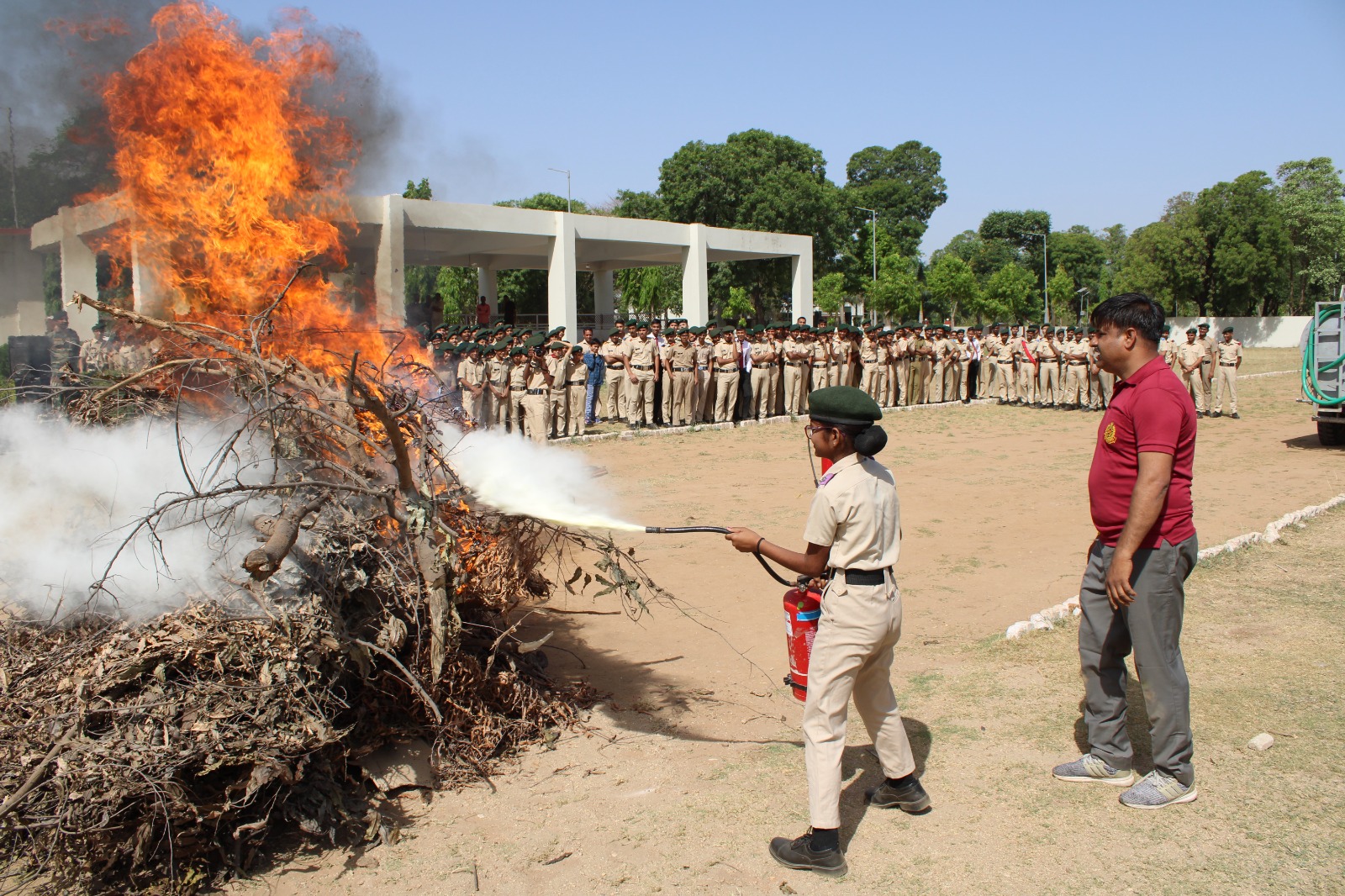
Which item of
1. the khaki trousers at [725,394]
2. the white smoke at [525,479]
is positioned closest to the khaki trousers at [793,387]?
the khaki trousers at [725,394]

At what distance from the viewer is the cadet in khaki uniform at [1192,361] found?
19594 millimetres

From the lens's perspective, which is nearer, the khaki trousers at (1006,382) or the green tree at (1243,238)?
the khaki trousers at (1006,382)

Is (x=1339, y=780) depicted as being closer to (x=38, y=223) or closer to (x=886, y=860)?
(x=886, y=860)

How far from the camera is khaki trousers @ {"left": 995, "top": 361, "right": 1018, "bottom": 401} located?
80.1 feet

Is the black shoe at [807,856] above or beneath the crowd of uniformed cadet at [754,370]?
beneath

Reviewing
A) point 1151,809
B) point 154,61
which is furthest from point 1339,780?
point 154,61

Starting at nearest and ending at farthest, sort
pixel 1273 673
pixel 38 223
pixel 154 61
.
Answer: pixel 1273 673, pixel 154 61, pixel 38 223

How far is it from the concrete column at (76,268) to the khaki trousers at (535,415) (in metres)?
6.51

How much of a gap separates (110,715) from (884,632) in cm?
318

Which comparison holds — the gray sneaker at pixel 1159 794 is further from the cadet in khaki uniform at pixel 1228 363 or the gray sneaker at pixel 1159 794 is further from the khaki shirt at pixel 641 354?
the cadet in khaki uniform at pixel 1228 363

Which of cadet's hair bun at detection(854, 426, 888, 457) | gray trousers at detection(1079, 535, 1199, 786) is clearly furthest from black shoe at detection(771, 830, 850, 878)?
cadet's hair bun at detection(854, 426, 888, 457)

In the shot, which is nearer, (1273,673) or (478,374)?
(1273,673)

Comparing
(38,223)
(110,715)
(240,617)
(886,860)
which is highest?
(38,223)

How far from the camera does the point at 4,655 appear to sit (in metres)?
4.02
